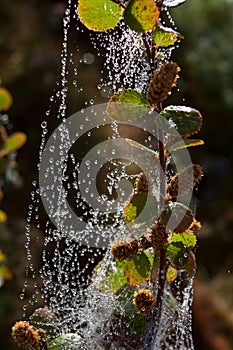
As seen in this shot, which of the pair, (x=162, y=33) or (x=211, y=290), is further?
(x=211, y=290)

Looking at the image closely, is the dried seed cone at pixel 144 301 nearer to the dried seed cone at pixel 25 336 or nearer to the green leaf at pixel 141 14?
the dried seed cone at pixel 25 336

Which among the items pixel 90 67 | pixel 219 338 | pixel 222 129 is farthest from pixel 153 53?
pixel 222 129

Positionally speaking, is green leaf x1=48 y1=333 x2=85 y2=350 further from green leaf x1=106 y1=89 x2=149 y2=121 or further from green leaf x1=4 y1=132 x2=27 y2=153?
green leaf x1=4 y1=132 x2=27 y2=153

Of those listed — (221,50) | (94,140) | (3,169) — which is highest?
(221,50)

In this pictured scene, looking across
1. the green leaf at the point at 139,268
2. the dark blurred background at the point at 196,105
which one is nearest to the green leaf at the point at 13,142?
the green leaf at the point at 139,268

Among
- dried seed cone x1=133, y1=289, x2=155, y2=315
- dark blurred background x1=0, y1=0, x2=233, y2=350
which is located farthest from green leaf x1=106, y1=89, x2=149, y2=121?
dark blurred background x1=0, y1=0, x2=233, y2=350

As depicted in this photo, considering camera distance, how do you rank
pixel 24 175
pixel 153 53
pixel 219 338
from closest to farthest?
pixel 153 53 → pixel 219 338 → pixel 24 175

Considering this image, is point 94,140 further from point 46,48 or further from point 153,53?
point 153,53
